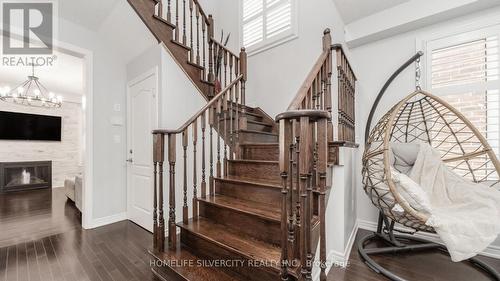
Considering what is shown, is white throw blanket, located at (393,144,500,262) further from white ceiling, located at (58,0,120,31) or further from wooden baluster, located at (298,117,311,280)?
white ceiling, located at (58,0,120,31)

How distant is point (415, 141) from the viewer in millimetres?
A: 2605

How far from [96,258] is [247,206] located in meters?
1.65

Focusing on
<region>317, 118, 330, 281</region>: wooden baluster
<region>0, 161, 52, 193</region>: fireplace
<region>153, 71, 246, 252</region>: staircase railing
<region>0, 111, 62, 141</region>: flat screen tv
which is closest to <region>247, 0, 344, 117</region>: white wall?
<region>153, 71, 246, 252</region>: staircase railing

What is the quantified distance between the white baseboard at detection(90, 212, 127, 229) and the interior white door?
102 millimetres

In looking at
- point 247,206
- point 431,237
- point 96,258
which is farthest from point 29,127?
point 431,237

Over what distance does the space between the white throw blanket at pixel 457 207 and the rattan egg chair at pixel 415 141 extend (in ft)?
0.50

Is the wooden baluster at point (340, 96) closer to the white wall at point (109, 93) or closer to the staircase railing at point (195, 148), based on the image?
the staircase railing at point (195, 148)

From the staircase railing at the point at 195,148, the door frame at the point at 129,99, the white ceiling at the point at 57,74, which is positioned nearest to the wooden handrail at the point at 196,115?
the staircase railing at the point at 195,148

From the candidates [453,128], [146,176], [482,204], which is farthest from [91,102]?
[453,128]

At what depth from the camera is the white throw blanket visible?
1496mm

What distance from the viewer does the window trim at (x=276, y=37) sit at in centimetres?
334

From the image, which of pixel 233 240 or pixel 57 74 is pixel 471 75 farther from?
pixel 57 74

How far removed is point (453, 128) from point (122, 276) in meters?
3.74

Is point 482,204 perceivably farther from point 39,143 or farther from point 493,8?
point 39,143
